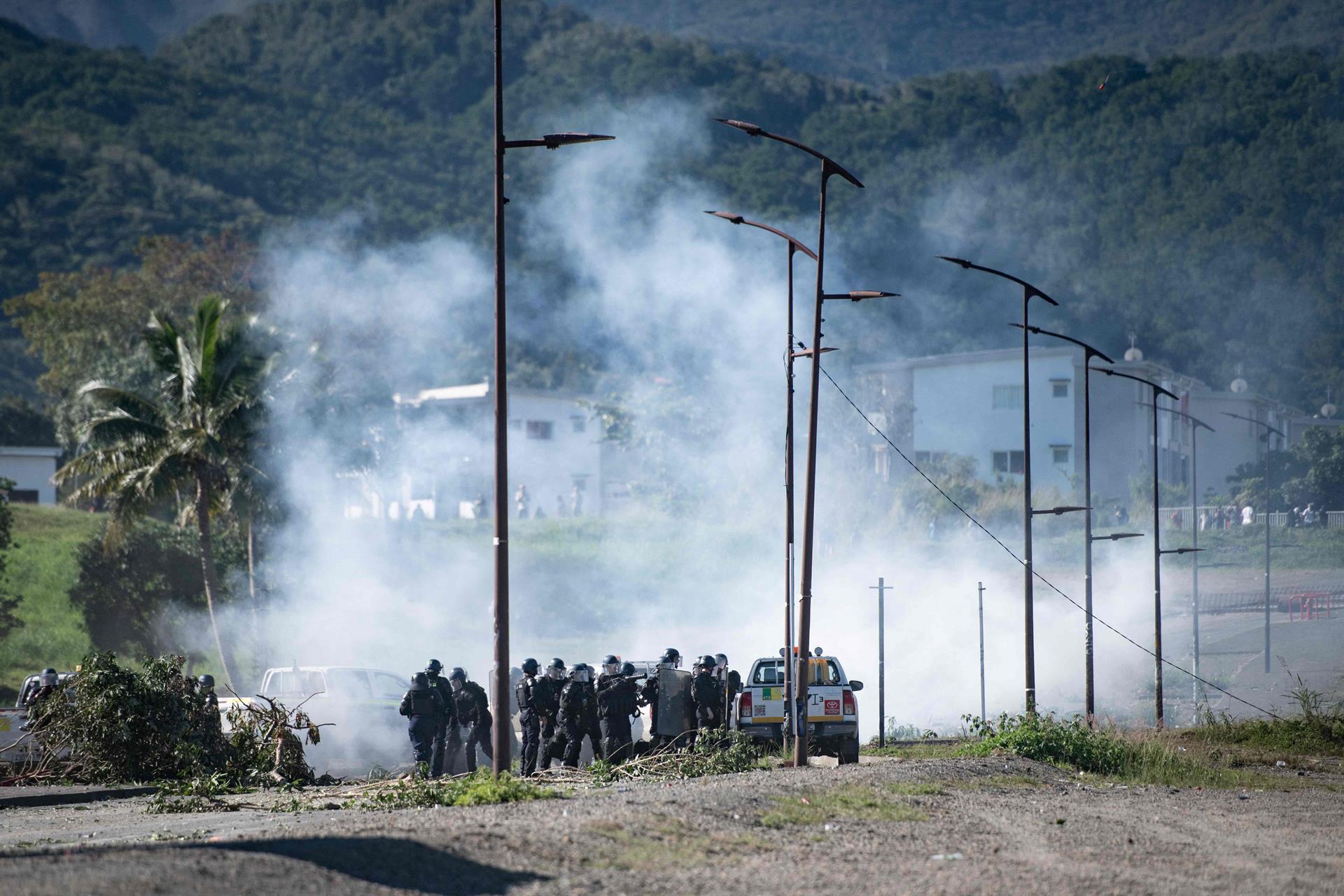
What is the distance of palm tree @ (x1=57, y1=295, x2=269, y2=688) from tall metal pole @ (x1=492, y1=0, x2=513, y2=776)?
20781mm

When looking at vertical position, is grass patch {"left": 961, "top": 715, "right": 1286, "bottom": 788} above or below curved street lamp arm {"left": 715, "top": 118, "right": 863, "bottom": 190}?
below

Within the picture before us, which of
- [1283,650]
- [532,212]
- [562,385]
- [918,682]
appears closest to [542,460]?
[562,385]

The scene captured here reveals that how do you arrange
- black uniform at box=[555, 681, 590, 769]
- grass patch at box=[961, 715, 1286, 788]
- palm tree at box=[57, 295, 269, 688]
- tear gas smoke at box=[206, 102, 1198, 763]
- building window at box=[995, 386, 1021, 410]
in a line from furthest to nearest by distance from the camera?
building window at box=[995, 386, 1021, 410]
tear gas smoke at box=[206, 102, 1198, 763]
palm tree at box=[57, 295, 269, 688]
grass patch at box=[961, 715, 1286, 788]
black uniform at box=[555, 681, 590, 769]

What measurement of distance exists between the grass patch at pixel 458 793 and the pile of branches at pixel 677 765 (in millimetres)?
1502

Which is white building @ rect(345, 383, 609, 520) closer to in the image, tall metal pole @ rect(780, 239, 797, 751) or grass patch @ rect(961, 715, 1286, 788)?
tall metal pole @ rect(780, 239, 797, 751)

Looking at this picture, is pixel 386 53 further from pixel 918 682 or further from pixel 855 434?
pixel 918 682

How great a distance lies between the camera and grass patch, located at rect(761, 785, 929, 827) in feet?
39.7

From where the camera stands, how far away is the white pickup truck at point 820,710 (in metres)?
20.0

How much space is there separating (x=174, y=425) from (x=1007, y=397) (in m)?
38.6

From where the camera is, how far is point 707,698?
19.7 metres

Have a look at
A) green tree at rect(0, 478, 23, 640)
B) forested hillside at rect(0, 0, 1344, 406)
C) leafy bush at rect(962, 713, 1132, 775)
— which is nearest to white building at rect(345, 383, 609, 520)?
green tree at rect(0, 478, 23, 640)

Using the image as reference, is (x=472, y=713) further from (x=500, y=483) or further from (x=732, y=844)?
(x=732, y=844)

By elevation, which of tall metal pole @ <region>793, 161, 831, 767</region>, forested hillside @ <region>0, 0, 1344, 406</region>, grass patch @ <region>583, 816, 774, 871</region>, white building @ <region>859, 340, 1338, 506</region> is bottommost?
grass patch @ <region>583, 816, 774, 871</region>

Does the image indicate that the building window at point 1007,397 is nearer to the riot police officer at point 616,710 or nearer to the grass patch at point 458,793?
the riot police officer at point 616,710
